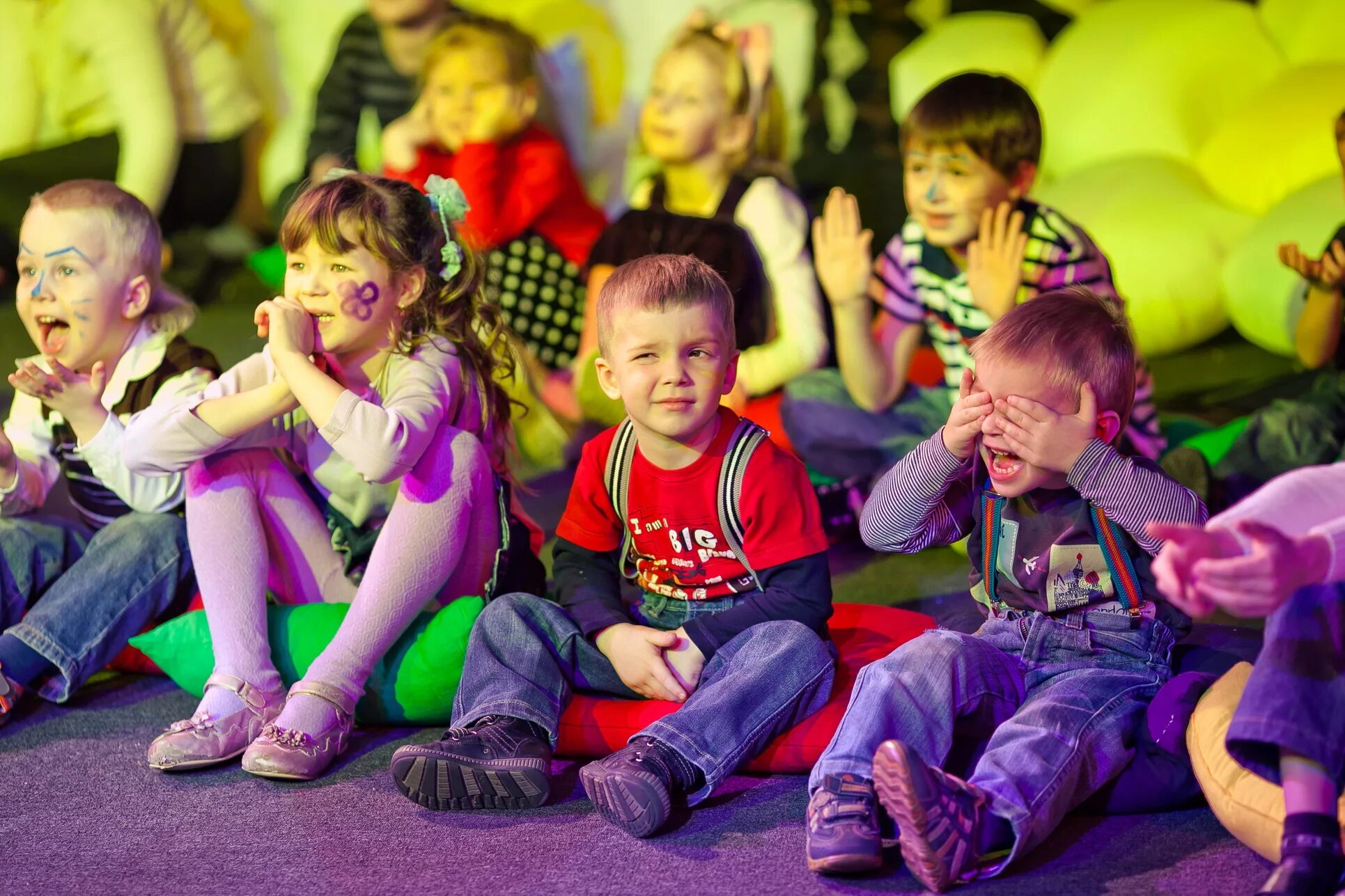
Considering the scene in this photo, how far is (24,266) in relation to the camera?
190cm

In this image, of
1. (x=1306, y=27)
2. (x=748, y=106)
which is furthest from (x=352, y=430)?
(x=1306, y=27)

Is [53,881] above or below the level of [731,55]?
below

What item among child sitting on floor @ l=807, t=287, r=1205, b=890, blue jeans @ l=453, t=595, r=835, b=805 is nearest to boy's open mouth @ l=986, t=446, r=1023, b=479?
child sitting on floor @ l=807, t=287, r=1205, b=890

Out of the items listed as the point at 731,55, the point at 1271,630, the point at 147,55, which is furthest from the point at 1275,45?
the point at 147,55

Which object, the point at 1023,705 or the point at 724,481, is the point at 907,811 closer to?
the point at 1023,705

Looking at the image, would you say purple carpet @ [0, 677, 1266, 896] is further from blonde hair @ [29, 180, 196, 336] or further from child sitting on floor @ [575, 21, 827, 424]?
child sitting on floor @ [575, 21, 827, 424]

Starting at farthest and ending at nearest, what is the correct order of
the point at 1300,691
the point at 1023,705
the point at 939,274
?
the point at 939,274 → the point at 1023,705 → the point at 1300,691

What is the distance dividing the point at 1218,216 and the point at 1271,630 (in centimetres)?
197

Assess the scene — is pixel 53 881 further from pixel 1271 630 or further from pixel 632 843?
pixel 1271 630

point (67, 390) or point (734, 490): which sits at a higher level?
point (67, 390)

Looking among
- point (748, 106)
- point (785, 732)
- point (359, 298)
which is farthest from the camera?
point (748, 106)

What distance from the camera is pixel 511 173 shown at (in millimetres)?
3244

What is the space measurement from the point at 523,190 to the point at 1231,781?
231 cm

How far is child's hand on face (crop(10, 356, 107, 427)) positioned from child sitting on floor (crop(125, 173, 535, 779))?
12 centimetres
